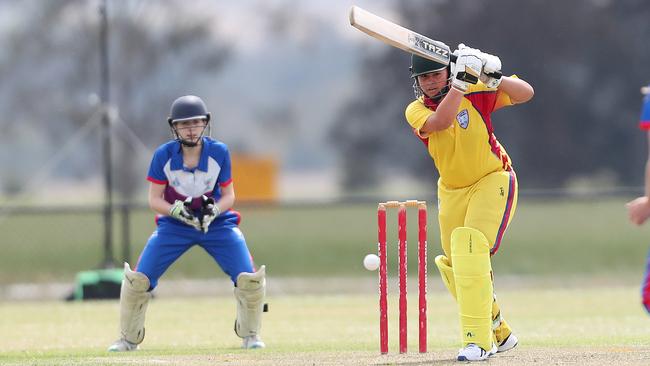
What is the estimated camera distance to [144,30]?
1647 inches

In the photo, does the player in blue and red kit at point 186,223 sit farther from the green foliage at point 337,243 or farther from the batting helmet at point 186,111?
the green foliage at point 337,243

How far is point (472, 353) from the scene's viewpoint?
7078 millimetres

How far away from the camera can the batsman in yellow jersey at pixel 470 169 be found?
23.2 ft

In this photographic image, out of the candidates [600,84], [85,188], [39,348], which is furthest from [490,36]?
[85,188]

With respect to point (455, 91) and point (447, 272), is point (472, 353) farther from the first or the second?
point (455, 91)

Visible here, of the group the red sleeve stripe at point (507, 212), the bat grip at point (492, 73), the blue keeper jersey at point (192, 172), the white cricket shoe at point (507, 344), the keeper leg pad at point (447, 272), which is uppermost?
the bat grip at point (492, 73)

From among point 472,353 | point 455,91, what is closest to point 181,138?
point 455,91

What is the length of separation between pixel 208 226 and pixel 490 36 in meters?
26.7

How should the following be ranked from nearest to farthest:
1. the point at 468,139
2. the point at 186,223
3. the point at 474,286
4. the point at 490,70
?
the point at 490,70, the point at 474,286, the point at 468,139, the point at 186,223

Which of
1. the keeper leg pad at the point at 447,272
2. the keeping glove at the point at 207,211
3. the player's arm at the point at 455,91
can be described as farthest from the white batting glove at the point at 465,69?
the keeping glove at the point at 207,211

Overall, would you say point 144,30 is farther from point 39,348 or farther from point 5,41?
point 39,348

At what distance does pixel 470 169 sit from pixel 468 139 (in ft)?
0.57

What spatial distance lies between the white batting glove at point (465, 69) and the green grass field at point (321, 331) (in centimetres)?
154

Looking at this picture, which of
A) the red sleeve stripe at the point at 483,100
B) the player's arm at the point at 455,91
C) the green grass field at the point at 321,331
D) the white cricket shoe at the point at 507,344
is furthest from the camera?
the white cricket shoe at the point at 507,344
